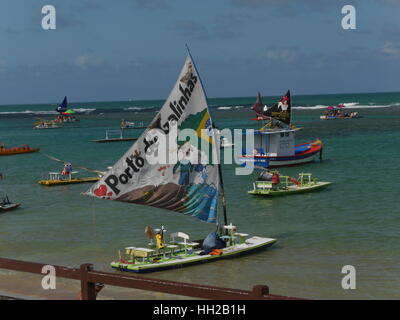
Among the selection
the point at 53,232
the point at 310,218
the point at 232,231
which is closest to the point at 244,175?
the point at 310,218

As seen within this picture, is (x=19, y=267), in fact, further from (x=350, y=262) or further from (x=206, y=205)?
(x=350, y=262)

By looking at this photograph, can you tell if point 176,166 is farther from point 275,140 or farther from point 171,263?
point 275,140

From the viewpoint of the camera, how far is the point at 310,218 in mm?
34344

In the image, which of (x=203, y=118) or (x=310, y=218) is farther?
(x=310, y=218)

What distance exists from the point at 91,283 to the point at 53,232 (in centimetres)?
2387

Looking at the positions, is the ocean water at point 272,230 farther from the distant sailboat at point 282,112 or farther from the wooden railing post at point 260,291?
the wooden railing post at point 260,291

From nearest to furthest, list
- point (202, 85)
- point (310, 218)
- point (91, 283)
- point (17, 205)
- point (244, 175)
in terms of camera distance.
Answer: point (91, 283) < point (202, 85) < point (310, 218) < point (17, 205) < point (244, 175)

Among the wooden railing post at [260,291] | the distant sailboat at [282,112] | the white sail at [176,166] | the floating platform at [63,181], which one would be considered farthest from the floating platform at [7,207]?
the wooden railing post at [260,291]

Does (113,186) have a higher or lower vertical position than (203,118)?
lower

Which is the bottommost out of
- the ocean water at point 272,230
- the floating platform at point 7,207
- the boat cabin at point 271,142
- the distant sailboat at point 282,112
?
the ocean water at point 272,230

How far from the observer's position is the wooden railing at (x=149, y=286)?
7.72 m

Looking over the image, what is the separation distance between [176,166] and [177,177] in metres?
0.40

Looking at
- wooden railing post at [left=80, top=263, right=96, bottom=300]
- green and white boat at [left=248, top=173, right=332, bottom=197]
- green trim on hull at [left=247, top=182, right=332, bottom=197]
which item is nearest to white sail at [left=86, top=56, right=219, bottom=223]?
wooden railing post at [left=80, top=263, right=96, bottom=300]

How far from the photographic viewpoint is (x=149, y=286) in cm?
841
